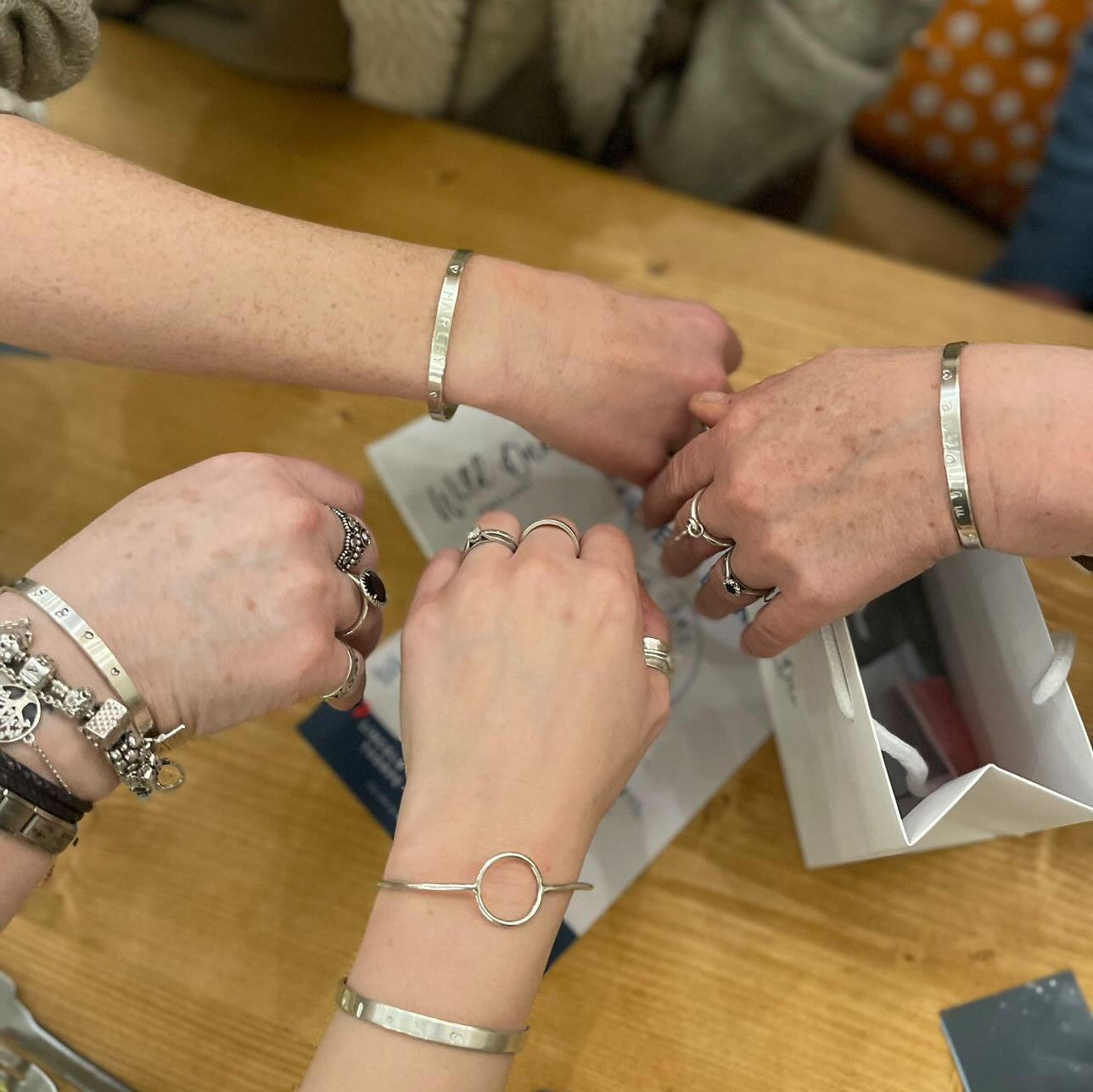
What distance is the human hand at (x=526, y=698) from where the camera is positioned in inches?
18.3

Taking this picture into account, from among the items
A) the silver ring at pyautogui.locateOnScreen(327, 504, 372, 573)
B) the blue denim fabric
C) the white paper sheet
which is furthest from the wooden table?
the blue denim fabric

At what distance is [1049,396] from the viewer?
19.0 inches

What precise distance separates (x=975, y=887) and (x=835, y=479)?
0.30m

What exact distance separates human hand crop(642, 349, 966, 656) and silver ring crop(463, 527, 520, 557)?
0.40 feet

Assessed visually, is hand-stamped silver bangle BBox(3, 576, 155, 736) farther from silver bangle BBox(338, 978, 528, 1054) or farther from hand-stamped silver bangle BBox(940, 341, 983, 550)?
hand-stamped silver bangle BBox(940, 341, 983, 550)

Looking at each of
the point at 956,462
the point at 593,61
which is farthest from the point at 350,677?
the point at 593,61

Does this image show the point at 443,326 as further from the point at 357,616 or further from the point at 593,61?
the point at 593,61

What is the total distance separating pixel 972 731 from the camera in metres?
0.57

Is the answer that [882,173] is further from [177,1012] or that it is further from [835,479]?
[177,1012]

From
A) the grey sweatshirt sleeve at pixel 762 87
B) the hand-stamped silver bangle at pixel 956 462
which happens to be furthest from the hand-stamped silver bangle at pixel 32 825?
the grey sweatshirt sleeve at pixel 762 87

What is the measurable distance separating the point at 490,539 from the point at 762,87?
0.48 meters

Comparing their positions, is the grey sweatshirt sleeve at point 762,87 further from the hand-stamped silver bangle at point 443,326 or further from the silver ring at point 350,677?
the silver ring at point 350,677

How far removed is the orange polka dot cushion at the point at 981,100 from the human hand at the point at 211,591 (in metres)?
0.90

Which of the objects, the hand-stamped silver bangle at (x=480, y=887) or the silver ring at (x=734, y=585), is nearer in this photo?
the hand-stamped silver bangle at (x=480, y=887)
